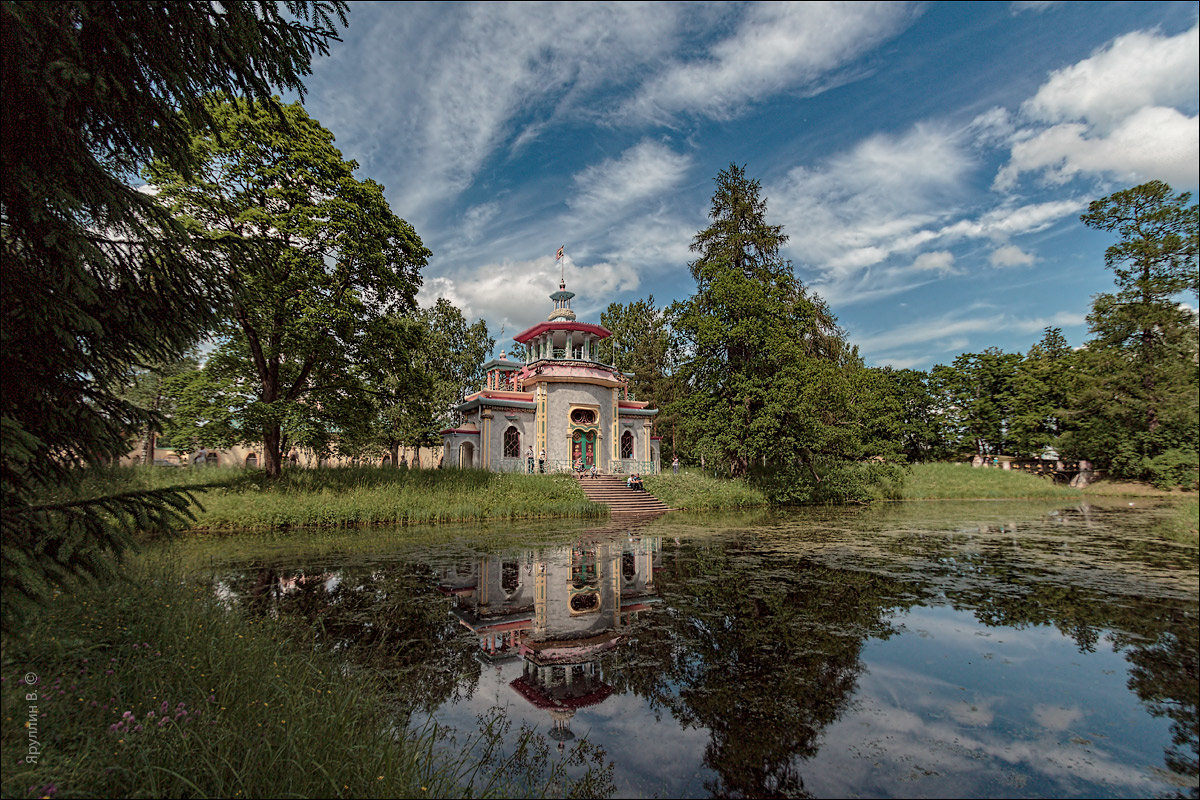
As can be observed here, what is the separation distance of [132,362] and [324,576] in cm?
641

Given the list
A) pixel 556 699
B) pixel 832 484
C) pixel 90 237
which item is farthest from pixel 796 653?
pixel 832 484

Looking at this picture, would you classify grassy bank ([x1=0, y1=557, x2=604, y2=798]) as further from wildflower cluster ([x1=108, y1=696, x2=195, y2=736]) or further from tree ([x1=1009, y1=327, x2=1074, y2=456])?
tree ([x1=1009, y1=327, x2=1074, y2=456])

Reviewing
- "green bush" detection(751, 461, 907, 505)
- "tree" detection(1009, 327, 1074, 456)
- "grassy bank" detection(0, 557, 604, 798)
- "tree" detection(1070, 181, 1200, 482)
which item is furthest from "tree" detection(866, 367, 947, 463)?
"grassy bank" detection(0, 557, 604, 798)

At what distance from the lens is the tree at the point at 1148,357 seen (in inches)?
471

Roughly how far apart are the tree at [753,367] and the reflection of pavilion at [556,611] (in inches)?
561

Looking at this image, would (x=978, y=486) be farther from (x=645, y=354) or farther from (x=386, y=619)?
(x=386, y=619)

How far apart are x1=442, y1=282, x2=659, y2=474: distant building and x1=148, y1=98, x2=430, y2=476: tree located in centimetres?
870

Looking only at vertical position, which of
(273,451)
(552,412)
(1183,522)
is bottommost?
(1183,522)

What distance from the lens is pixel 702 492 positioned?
2350 cm

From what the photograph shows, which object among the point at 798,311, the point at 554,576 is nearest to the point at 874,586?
the point at 554,576

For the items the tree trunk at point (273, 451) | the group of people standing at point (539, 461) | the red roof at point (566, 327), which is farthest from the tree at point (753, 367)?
the tree trunk at point (273, 451)

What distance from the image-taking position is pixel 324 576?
29.8 feet

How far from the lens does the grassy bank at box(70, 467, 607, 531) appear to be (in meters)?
14.5

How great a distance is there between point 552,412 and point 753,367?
9.82 metres
